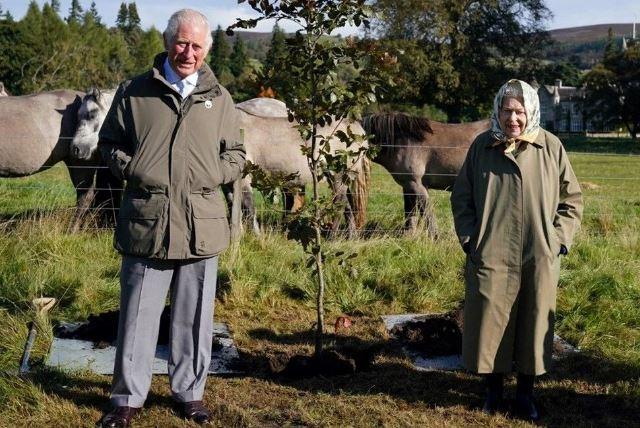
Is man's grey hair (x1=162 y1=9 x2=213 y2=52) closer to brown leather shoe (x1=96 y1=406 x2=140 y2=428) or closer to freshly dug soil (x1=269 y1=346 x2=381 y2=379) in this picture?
brown leather shoe (x1=96 y1=406 x2=140 y2=428)

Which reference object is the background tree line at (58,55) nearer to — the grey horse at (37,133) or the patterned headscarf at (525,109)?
the grey horse at (37,133)

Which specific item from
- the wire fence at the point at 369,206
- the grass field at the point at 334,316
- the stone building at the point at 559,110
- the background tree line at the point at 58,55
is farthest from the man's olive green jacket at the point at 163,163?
the stone building at the point at 559,110

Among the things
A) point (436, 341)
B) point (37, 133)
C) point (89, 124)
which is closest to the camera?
point (436, 341)

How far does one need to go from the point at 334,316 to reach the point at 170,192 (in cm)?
269

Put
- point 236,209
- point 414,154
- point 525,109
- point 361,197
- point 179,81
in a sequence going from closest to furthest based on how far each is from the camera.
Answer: point 179,81, point 525,109, point 236,209, point 361,197, point 414,154

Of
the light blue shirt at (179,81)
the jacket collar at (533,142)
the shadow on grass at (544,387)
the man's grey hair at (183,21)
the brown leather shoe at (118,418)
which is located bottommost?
the shadow on grass at (544,387)

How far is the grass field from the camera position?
165 inches

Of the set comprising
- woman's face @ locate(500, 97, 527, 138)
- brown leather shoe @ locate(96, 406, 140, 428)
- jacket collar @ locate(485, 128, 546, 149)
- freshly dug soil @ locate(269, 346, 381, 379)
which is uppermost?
woman's face @ locate(500, 97, 527, 138)

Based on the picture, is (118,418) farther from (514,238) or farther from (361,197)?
(361,197)

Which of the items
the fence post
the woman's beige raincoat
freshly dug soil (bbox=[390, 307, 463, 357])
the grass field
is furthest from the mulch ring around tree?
the fence post

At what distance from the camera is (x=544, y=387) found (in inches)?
181

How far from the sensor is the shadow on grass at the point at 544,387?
4.27 metres

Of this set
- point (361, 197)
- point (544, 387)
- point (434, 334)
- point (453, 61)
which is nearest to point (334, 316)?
point (434, 334)

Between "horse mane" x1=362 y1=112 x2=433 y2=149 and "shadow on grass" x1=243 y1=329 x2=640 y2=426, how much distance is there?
4.27 metres
